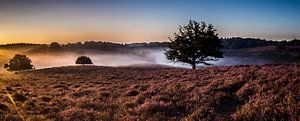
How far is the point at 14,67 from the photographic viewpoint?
333 feet

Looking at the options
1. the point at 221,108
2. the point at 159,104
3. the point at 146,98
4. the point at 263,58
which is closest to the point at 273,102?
the point at 221,108

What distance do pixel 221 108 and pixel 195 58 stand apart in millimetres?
42021

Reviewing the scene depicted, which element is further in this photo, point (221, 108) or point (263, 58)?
point (263, 58)

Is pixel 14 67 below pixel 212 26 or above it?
below

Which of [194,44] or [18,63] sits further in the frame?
[18,63]

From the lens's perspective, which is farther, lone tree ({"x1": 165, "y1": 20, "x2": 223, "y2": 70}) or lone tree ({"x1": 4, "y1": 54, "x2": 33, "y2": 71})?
lone tree ({"x1": 4, "y1": 54, "x2": 33, "y2": 71})

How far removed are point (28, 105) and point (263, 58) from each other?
14864cm

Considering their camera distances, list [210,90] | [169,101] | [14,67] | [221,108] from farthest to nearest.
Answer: [14,67] < [210,90] < [169,101] < [221,108]

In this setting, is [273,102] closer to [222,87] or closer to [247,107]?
[247,107]

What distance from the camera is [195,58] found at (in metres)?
57.2

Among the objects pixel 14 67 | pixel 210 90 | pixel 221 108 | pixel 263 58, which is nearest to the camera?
pixel 221 108

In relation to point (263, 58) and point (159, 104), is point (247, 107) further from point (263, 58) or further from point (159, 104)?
point (263, 58)

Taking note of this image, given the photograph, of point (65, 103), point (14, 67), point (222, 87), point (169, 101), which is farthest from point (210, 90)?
point (14, 67)

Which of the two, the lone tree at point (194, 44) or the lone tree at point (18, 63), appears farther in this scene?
the lone tree at point (18, 63)
